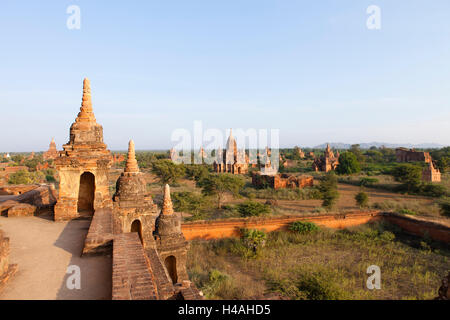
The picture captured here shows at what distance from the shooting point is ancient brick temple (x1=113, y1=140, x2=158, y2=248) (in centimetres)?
757

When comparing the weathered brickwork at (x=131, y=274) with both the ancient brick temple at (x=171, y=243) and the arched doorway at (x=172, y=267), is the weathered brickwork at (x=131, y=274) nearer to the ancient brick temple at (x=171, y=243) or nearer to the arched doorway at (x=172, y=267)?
the ancient brick temple at (x=171, y=243)

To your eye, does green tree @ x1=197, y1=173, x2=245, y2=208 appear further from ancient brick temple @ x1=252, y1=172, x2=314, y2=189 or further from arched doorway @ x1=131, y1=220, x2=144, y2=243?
arched doorway @ x1=131, y1=220, x2=144, y2=243

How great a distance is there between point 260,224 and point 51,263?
12.3m

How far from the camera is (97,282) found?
3.51m

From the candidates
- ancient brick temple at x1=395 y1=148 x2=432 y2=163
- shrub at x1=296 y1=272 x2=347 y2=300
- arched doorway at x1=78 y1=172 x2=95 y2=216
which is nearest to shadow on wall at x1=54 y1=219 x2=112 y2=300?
arched doorway at x1=78 y1=172 x2=95 y2=216

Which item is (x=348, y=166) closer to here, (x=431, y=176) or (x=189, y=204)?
(x=431, y=176)

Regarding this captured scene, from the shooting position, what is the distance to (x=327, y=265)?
11.4m

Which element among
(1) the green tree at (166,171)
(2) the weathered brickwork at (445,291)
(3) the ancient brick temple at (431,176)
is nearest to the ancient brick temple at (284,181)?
(1) the green tree at (166,171)

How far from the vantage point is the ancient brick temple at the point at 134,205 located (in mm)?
7566

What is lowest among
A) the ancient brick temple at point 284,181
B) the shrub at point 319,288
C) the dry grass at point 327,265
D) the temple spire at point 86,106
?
the dry grass at point 327,265

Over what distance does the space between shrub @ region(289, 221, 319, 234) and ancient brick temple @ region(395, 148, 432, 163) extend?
47061 millimetres

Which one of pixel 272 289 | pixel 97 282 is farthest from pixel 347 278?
pixel 97 282

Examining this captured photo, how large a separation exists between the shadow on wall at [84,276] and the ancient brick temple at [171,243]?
2881 mm

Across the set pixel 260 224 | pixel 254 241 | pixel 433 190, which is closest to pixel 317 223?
pixel 260 224
